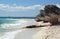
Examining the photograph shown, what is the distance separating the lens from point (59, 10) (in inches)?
1610

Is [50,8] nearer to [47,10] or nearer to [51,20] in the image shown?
[47,10]

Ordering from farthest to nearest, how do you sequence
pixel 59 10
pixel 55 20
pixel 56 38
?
pixel 59 10 → pixel 55 20 → pixel 56 38

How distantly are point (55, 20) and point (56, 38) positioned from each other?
18.3 metres

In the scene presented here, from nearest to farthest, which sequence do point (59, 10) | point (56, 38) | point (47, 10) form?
1. point (56, 38)
2. point (59, 10)
3. point (47, 10)

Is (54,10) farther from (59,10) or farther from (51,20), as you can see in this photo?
(51,20)

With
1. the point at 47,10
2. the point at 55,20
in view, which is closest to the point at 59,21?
the point at 55,20

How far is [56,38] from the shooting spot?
37.0 ft

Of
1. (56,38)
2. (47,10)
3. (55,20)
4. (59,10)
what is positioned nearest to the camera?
(56,38)

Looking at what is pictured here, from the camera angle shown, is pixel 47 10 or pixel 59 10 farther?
pixel 47 10

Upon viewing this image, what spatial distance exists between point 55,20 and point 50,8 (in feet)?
46.4

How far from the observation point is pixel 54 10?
135 feet

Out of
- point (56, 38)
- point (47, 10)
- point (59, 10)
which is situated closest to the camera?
point (56, 38)

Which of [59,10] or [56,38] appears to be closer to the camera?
[56,38]

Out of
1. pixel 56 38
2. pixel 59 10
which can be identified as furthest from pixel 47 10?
pixel 56 38
